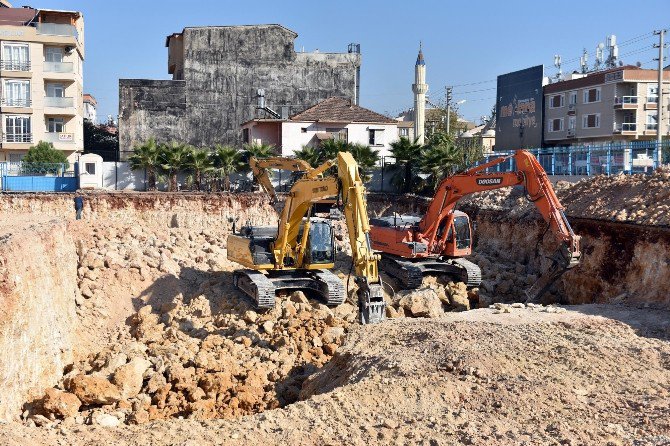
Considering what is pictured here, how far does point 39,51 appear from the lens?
4619cm

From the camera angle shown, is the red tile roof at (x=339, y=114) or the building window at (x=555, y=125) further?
the building window at (x=555, y=125)

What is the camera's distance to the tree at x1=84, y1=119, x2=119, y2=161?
191 feet

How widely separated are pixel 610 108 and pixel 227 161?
24.5 metres

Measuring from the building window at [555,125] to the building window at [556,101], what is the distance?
1.01 m

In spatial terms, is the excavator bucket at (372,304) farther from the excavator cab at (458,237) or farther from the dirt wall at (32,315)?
the excavator cab at (458,237)

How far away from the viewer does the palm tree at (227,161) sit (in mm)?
40188

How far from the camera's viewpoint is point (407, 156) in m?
39.1

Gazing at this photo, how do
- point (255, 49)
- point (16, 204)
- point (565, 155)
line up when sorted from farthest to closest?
1. point (255, 49)
2. point (16, 204)
3. point (565, 155)

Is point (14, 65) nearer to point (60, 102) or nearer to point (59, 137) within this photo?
point (60, 102)

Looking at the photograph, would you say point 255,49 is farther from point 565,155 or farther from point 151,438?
point 151,438

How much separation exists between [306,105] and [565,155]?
86.0ft

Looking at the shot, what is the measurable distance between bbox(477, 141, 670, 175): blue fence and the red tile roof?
52.7 feet

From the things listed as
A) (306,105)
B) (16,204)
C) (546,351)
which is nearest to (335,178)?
(546,351)

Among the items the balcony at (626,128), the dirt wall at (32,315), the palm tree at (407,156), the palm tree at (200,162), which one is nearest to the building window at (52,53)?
the palm tree at (200,162)
